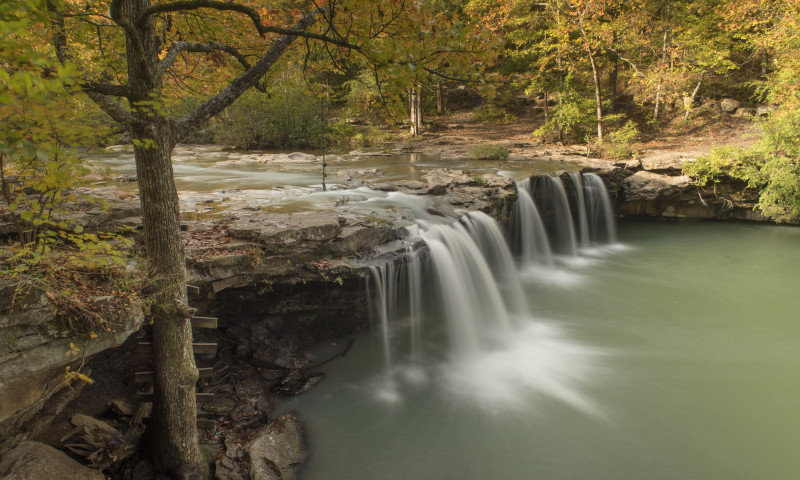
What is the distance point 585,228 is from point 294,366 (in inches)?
450

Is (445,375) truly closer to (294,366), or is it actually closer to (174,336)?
(294,366)

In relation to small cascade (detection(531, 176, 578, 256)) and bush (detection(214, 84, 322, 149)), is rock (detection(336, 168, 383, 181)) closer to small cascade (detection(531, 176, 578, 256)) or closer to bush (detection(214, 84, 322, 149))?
small cascade (detection(531, 176, 578, 256))

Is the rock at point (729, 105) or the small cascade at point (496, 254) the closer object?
the small cascade at point (496, 254)

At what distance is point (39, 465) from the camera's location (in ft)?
12.3

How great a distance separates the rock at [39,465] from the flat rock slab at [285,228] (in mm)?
3451

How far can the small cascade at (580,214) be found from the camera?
14.6 meters

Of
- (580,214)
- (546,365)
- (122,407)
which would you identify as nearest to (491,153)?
(580,214)

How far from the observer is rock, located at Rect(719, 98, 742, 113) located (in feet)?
71.6

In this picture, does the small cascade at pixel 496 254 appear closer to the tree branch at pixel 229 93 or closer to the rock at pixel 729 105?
the tree branch at pixel 229 93

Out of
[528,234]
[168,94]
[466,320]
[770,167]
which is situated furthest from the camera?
[770,167]

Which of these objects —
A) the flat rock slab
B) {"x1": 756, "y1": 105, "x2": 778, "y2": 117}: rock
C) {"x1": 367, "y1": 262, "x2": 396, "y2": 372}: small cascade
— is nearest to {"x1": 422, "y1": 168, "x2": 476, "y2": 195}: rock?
{"x1": 367, "y1": 262, "x2": 396, "y2": 372}: small cascade

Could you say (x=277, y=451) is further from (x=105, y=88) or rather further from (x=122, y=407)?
(x=105, y=88)

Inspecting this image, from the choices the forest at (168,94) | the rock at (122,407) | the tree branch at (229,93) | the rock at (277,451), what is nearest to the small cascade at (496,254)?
the forest at (168,94)

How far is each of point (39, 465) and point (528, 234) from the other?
38.6ft
